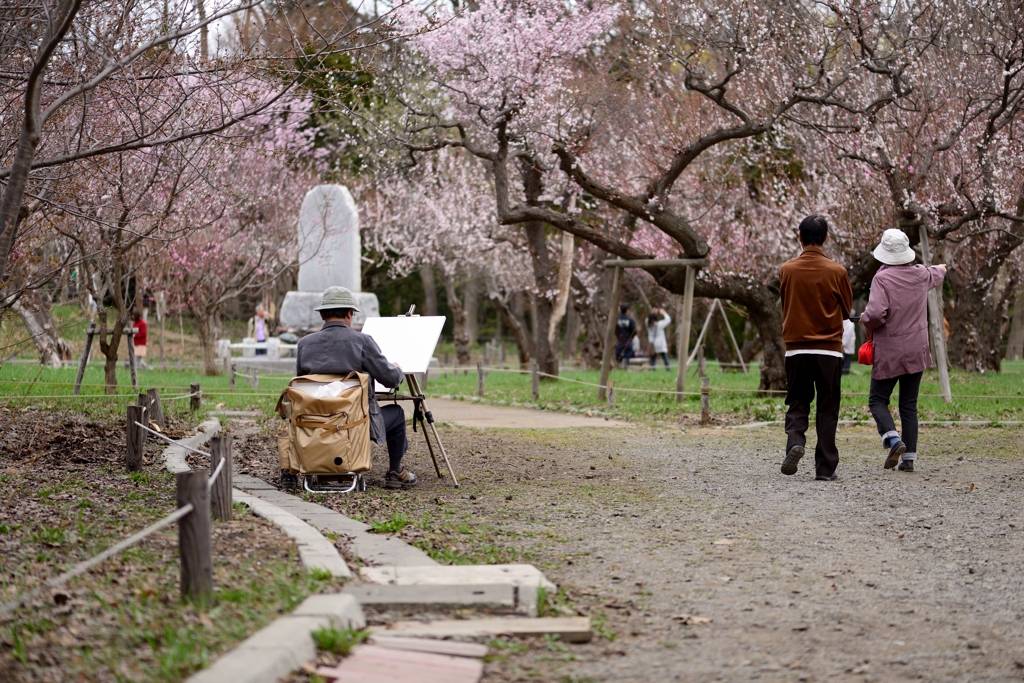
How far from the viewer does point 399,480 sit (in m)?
8.57

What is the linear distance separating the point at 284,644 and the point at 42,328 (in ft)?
55.2

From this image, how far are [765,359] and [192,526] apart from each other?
13761mm

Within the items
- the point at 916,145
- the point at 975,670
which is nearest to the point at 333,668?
the point at 975,670

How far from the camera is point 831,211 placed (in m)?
22.6

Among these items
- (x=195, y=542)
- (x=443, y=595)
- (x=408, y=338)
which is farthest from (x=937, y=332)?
(x=195, y=542)

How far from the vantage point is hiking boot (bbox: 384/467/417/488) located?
8.52 m

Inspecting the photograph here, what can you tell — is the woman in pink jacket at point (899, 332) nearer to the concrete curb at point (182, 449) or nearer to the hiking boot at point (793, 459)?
the hiking boot at point (793, 459)

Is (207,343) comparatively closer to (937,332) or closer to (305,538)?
(937,332)

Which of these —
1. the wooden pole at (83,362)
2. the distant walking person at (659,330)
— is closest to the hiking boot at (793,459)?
the wooden pole at (83,362)

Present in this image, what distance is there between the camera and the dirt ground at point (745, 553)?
4152 millimetres

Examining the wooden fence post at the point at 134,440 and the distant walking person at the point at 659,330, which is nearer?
the wooden fence post at the point at 134,440

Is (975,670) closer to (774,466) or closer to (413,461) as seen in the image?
(774,466)

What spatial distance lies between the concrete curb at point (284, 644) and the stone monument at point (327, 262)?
1842 cm

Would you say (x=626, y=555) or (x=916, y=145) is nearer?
(x=626, y=555)
